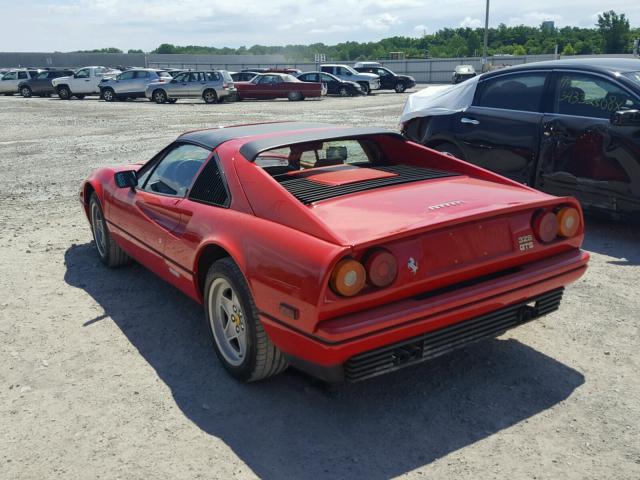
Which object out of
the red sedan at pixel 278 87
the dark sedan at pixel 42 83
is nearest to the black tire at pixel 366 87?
the red sedan at pixel 278 87

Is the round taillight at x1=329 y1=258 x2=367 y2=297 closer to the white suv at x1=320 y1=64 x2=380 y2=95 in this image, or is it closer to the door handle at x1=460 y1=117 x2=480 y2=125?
the door handle at x1=460 y1=117 x2=480 y2=125

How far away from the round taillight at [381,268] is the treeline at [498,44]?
63.8 metres

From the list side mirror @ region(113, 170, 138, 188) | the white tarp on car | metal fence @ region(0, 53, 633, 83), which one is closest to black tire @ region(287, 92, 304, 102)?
the white tarp on car

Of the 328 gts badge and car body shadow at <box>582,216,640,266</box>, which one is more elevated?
the 328 gts badge

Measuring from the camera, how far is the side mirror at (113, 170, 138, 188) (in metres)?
4.65

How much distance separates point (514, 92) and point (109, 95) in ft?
88.2

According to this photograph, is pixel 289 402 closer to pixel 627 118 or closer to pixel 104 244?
pixel 104 244

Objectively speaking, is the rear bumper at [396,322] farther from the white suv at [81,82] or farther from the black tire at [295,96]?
the white suv at [81,82]

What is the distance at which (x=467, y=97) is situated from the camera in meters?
7.28

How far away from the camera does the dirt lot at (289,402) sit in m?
2.81

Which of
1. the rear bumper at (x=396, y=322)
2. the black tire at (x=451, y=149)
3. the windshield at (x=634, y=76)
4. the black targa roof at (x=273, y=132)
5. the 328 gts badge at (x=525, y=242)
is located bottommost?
the rear bumper at (x=396, y=322)

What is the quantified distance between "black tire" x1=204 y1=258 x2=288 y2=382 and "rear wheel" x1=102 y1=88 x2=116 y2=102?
94.9 ft

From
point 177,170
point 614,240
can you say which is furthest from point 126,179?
point 614,240

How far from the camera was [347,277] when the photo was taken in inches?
110
